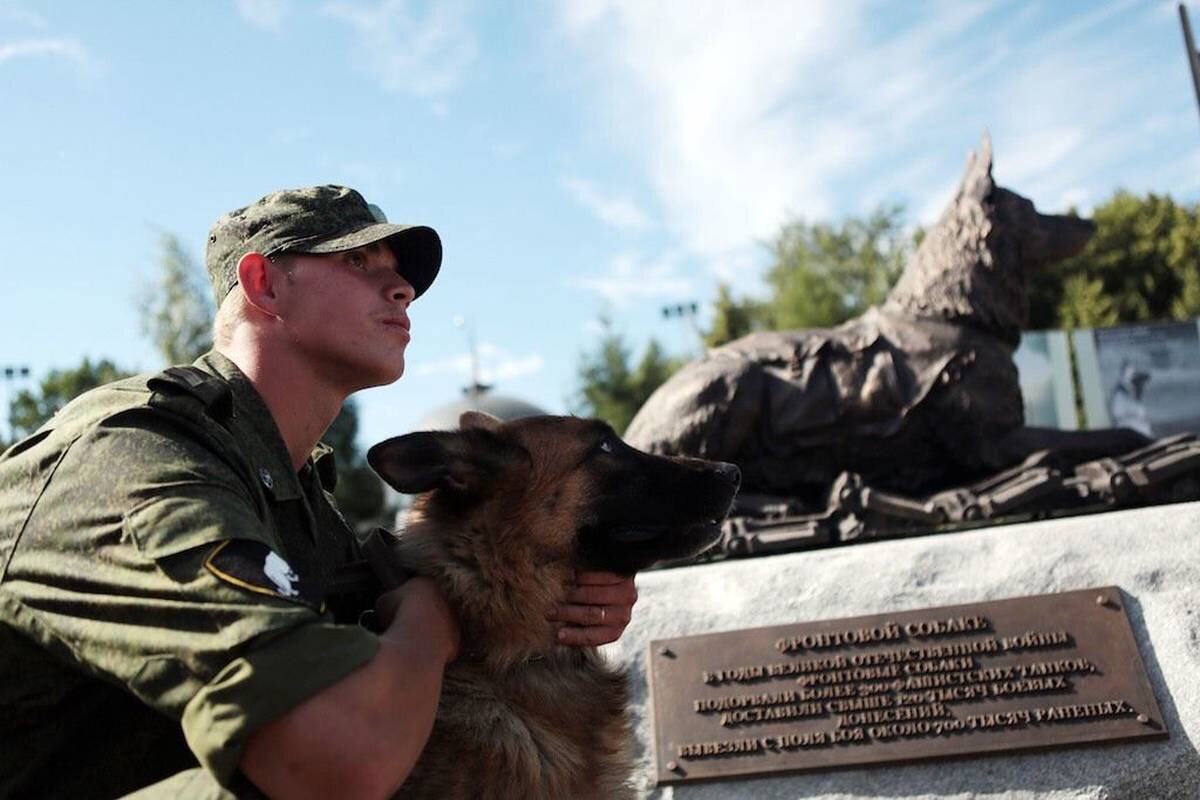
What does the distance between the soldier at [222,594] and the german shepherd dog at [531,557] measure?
0.12 m

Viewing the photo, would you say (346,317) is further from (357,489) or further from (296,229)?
(357,489)

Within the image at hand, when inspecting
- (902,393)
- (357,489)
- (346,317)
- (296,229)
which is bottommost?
(346,317)

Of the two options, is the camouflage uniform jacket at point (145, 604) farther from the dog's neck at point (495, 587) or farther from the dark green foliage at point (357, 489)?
the dark green foliage at point (357, 489)

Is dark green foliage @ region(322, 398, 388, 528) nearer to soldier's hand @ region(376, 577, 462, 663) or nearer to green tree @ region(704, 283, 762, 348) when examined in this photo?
green tree @ region(704, 283, 762, 348)

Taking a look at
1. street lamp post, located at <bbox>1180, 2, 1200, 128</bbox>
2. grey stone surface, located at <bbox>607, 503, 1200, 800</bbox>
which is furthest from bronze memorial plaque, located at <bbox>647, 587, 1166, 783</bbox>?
street lamp post, located at <bbox>1180, 2, 1200, 128</bbox>

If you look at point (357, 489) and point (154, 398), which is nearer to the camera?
point (154, 398)

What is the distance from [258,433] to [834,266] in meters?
39.4

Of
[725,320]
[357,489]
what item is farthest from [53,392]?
[725,320]

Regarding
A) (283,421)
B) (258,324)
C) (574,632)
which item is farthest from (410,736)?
(258,324)

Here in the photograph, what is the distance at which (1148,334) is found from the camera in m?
26.2

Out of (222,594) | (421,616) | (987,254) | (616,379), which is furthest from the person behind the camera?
(616,379)

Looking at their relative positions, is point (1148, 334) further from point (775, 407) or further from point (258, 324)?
point (258, 324)

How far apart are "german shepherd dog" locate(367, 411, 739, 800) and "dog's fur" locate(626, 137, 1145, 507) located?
4092 mm

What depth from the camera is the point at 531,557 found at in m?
2.86
